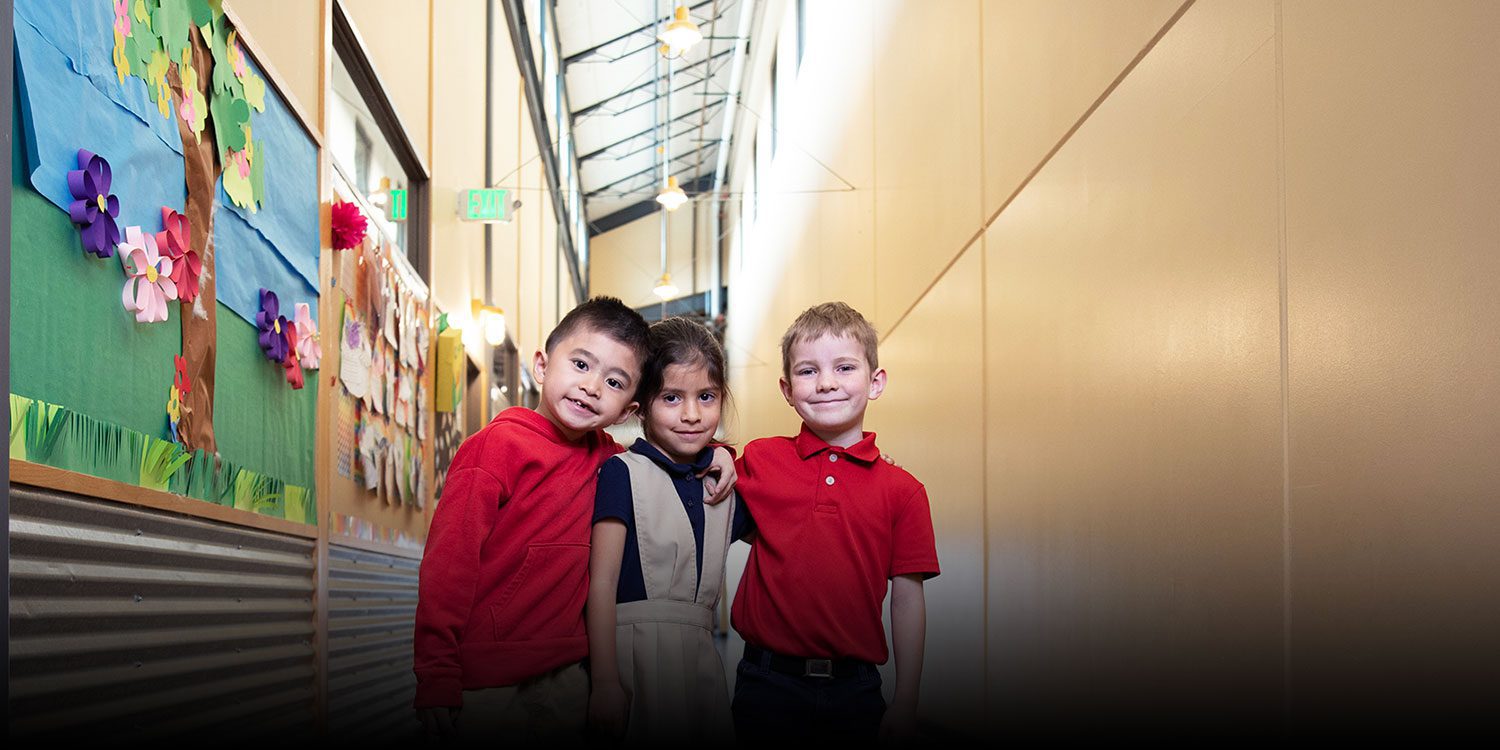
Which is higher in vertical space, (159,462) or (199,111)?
(199,111)

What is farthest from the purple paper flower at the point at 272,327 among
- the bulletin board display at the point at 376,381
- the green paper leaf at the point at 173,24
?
the green paper leaf at the point at 173,24

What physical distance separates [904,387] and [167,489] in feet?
10.1

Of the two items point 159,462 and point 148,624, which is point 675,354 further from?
point 148,624

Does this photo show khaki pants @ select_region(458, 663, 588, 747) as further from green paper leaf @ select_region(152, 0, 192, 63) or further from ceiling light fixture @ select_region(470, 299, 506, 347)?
ceiling light fixture @ select_region(470, 299, 506, 347)

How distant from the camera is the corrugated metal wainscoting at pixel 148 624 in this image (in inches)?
73.2

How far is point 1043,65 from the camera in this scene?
301 cm

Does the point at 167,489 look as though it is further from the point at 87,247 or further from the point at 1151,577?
the point at 1151,577

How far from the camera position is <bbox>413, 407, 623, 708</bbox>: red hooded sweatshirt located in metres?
2.07

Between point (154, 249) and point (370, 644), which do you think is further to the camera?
point (370, 644)

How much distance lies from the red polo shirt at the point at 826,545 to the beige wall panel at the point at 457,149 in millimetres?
3833

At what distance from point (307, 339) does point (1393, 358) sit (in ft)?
9.08

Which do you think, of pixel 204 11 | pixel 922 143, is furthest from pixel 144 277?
pixel 922 143

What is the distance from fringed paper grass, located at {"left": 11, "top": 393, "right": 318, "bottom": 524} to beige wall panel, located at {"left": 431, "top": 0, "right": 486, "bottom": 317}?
2.98 meters

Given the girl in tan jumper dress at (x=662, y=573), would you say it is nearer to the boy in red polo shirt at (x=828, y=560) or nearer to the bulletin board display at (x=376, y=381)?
the boy in red polo shirt at (x=828, y=560)
